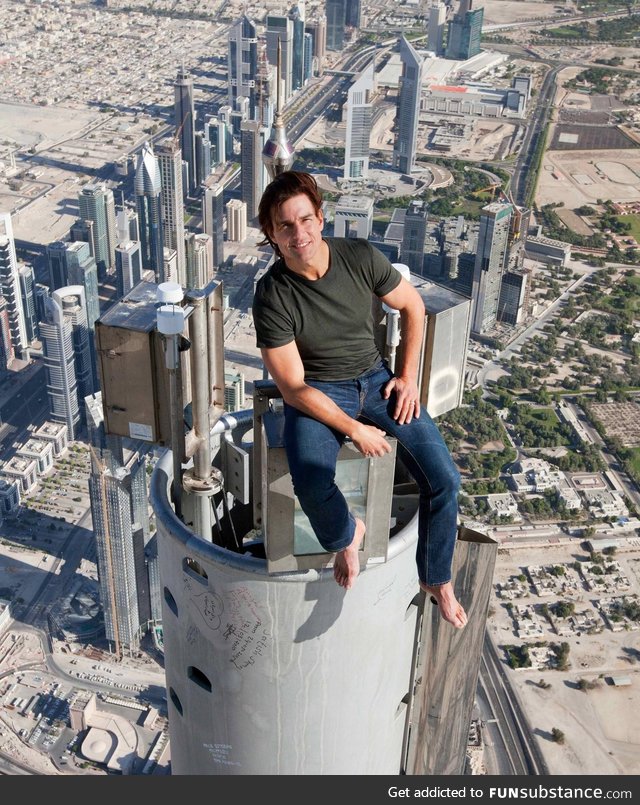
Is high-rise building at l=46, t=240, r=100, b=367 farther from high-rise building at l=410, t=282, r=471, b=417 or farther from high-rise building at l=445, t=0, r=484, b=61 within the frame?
high-rise building at l=445, t=0, r=484, b=61

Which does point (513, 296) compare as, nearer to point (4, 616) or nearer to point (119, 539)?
point (119, 539)

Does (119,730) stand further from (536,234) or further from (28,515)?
(536,234)

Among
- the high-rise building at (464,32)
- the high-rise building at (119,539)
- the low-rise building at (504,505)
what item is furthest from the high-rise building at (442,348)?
the high-rise building at (464,32)

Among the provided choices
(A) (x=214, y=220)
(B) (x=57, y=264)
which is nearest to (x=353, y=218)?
(A) (x=214, y=220)

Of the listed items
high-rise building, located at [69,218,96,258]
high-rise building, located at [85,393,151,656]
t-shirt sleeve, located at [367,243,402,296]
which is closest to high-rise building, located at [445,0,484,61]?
high-rise building, located at [69,218,96,258]

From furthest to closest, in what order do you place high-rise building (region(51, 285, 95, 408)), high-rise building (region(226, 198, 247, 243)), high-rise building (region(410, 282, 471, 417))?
1. high-rise building (region(226, 198, 247, 243))
2. high-rise building (region(51, 285, 95, 408))
3. high-rise building (region(410, 282, 471, 417))

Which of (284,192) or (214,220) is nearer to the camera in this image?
(284,192)
